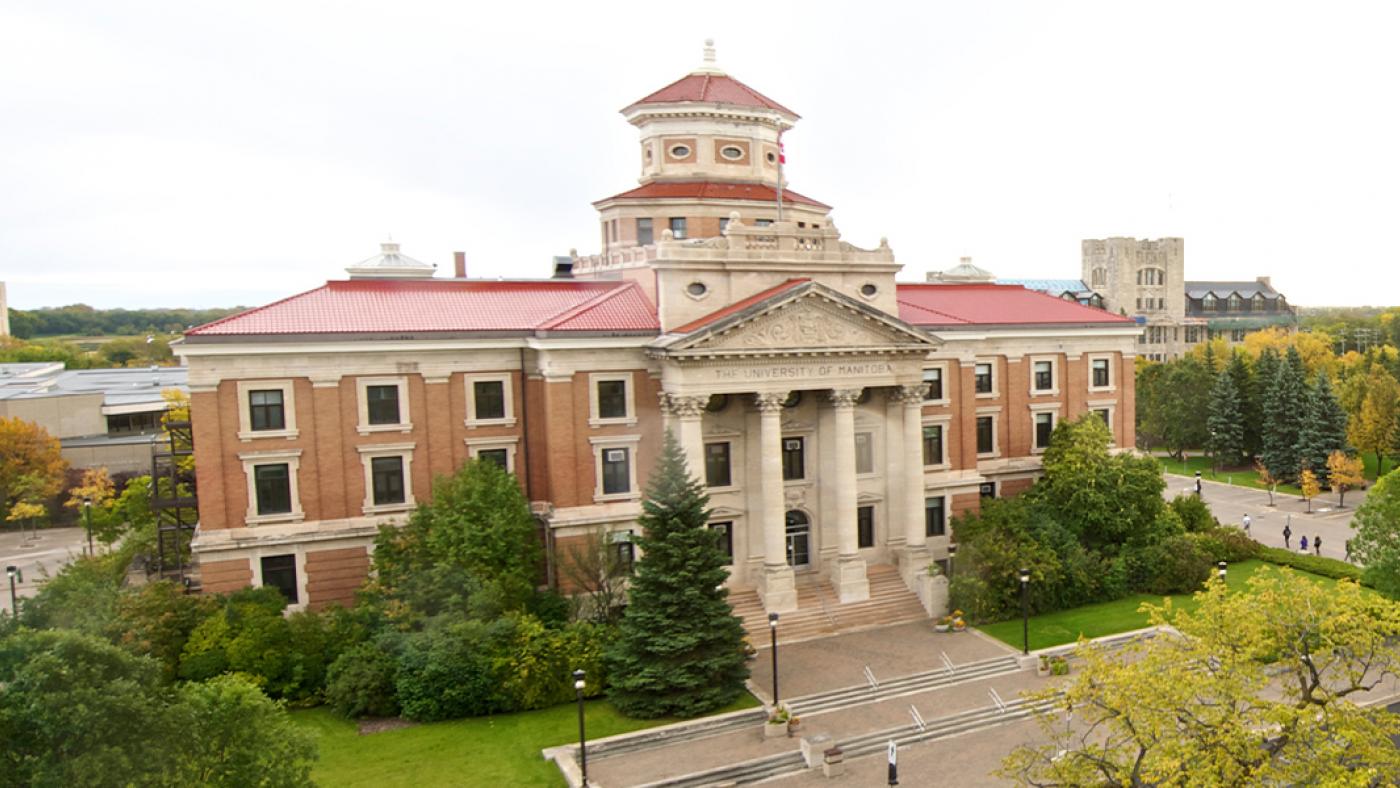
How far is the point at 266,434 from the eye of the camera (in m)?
35.5

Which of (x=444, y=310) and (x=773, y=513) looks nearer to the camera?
(x=773, y=513)

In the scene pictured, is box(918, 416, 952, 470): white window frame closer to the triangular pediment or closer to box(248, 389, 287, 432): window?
the triangular pediment

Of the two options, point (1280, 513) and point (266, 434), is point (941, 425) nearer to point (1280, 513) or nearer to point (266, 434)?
point (266, 434)

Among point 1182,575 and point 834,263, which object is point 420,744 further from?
point 1182,575

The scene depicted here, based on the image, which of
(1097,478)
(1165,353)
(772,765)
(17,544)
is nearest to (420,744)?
(772,765)

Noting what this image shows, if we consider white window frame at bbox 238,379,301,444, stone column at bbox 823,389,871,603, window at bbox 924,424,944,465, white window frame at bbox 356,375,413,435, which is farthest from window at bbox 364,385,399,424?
window at bbox 924,424,944,465

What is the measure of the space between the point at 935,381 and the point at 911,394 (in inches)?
171

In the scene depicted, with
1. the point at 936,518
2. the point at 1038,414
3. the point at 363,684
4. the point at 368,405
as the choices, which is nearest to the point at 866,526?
the point at 936,518

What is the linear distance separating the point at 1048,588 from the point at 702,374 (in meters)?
17.1

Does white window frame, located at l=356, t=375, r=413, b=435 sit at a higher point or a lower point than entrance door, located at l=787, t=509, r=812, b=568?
higher

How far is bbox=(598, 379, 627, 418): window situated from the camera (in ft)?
126

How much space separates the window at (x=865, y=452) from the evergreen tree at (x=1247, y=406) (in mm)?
46273

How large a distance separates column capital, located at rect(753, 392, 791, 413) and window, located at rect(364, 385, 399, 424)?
14249mm

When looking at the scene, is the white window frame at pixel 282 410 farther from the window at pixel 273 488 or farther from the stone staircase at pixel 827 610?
the stone staircase at pixel 827 610
